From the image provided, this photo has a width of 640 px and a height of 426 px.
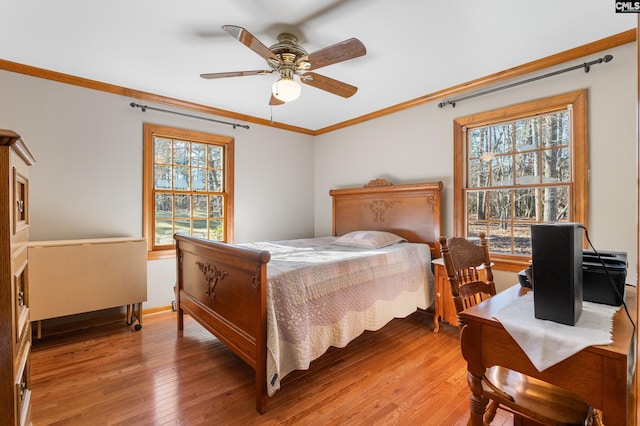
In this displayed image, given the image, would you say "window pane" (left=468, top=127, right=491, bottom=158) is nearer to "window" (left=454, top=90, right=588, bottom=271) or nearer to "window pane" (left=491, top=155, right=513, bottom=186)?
"window" (left=454, top=90, right=588, bottom=271)

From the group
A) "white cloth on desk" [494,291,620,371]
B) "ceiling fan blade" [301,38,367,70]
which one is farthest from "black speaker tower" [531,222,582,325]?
"ceiling fan blade" [301,38,367,70]

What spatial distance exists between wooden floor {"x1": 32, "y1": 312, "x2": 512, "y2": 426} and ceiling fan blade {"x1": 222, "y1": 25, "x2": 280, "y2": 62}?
89.8 inches

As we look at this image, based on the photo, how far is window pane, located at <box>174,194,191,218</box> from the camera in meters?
3.83

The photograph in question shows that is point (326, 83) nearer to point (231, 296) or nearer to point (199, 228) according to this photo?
point (231, 296)

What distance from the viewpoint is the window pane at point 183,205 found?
383cm

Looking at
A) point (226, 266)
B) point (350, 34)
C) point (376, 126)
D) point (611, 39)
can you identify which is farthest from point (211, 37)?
point (611, 39)

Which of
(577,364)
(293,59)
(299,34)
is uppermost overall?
(299,34)

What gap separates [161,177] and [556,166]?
13.9ft

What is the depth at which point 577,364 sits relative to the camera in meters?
0.89

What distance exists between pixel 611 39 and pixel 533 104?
2.08 ft

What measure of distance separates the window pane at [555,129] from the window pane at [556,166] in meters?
0.07

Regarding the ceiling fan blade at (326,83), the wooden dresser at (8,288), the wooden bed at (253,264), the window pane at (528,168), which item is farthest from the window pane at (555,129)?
the wooden dresser at (8,288)

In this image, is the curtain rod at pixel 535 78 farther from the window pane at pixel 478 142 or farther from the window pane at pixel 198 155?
the window pane at pixel 198 155

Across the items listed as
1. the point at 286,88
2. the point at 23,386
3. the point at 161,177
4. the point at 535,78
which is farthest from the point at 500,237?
the point at 161,177
